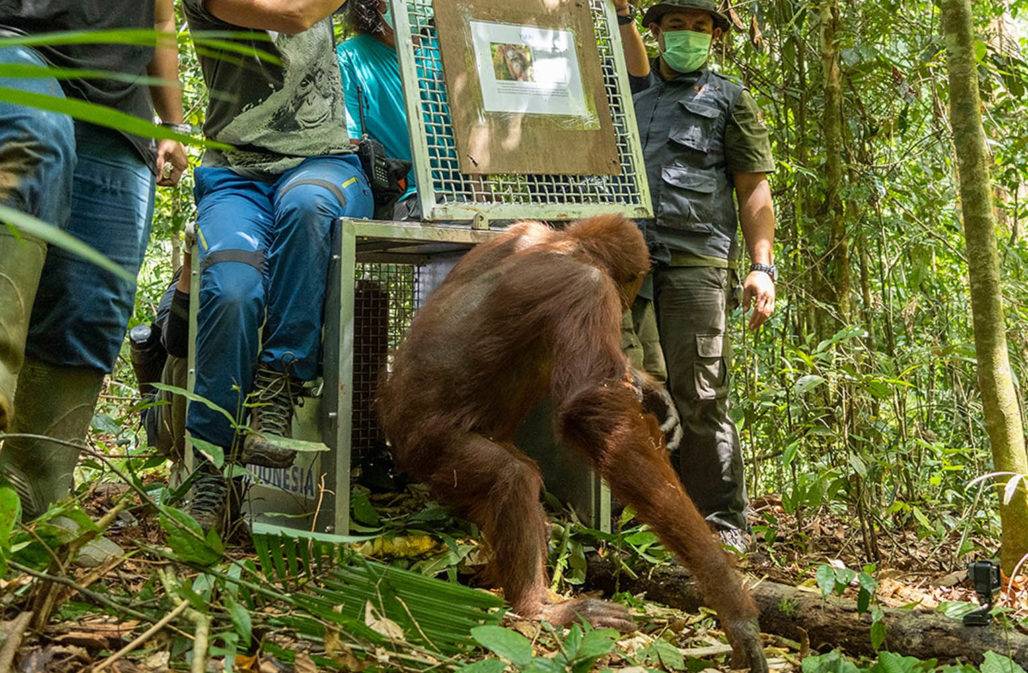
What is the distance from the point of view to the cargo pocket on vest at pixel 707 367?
4.41 m

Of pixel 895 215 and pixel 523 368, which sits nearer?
pixel 523 368

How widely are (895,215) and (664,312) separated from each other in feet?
6.85

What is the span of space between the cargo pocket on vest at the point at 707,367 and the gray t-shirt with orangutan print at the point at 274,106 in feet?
5.23

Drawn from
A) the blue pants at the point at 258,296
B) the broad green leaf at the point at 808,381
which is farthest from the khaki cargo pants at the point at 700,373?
the blue pants at the point at 258,296

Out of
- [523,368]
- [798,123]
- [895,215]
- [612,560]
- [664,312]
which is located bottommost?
[612,560]

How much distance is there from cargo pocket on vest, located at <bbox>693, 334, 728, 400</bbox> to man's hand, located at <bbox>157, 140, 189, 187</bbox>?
6.80ft

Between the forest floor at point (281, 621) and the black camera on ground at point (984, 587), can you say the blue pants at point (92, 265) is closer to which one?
the forest floor at point (281, 621)

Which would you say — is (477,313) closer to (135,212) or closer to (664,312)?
(135,212)

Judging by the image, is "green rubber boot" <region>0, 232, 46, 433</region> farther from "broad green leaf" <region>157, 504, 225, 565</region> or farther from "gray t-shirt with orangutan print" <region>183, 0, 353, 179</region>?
"gray t-shirt with orangutan print" <region>183, 0, 353, 179</region>

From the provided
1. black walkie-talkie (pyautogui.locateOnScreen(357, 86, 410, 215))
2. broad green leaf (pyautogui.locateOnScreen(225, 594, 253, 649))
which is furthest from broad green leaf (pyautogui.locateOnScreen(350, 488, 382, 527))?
broad green leaf (pyautogui.locateOnScreen(225, 594, 253, 649))

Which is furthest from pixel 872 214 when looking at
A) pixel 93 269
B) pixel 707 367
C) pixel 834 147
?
pixel 93 269

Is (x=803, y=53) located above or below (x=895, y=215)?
above

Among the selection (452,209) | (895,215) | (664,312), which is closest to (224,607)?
(452,209)

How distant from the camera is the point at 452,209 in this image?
351 cm
